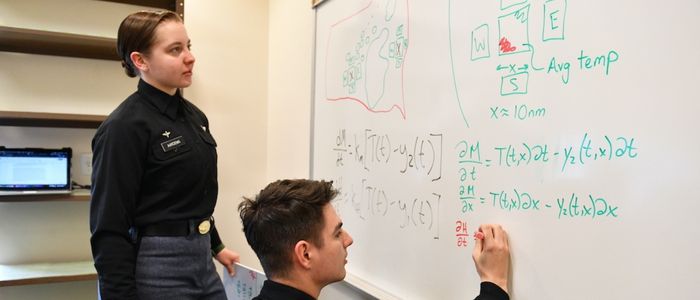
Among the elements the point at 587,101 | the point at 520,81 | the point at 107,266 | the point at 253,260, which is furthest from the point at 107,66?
the point at 587,101

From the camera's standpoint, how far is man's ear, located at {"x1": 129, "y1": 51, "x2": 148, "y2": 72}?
4.27 feet

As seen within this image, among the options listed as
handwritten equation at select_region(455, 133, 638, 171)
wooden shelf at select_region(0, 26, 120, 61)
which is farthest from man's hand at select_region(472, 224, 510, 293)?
wooden shelf at select_region(0, 26, 120, 61)

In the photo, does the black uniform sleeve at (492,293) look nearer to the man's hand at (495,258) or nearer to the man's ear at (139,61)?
the man's hand at (495,258)

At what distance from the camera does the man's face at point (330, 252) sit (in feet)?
3.42

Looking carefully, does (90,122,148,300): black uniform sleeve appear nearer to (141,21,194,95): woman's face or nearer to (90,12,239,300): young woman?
(90,12,239,300): young woman

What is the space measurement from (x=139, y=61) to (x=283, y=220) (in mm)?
628

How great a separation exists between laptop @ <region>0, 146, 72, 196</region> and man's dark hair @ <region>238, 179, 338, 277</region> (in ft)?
4.86

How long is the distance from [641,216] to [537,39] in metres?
0.40

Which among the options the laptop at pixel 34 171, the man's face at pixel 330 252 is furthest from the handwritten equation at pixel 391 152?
the laptop at pixel 34 171

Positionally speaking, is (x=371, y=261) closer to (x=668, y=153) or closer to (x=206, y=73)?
(x=668, y=153)

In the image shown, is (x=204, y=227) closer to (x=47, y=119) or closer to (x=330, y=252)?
(x=330, y=252)

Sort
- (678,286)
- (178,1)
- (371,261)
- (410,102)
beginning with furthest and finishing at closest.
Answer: (178,1) → (371,261) → (410,102) → (678,286)

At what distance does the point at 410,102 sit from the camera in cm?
139

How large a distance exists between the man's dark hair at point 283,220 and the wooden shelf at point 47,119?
4.73ft
